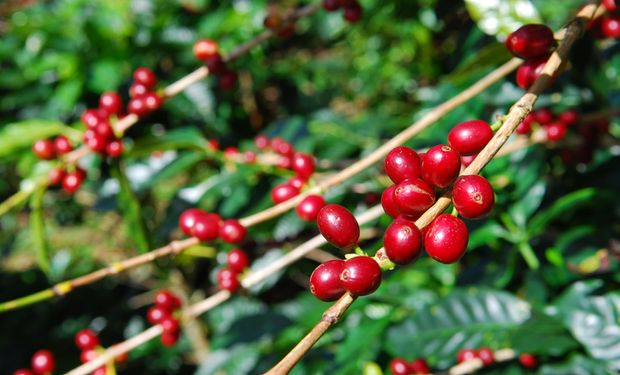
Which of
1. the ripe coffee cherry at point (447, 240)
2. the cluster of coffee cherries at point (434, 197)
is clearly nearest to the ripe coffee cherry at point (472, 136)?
the cluster of coffee cherries at point (434, 197)

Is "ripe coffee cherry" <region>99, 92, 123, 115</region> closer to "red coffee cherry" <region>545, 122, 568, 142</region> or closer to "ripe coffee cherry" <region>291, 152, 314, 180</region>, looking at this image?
"ripe coffee cherry" <region>291, 152, 314, 180</region>

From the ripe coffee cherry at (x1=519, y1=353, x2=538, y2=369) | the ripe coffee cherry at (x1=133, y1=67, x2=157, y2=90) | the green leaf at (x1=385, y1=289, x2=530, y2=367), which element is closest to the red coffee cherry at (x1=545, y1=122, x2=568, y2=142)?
the green leaf at (x1=385, y1=289, x2=530, y2=367)

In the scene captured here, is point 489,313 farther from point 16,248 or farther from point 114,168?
point 16,248

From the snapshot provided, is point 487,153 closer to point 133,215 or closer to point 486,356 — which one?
point 486,356

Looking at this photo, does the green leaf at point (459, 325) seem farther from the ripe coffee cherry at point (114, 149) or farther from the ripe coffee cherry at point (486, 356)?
the ripe coffee cherry at point (114, 149)

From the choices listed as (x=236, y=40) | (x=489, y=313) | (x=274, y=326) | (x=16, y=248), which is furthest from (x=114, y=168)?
(x=16, y=248)
